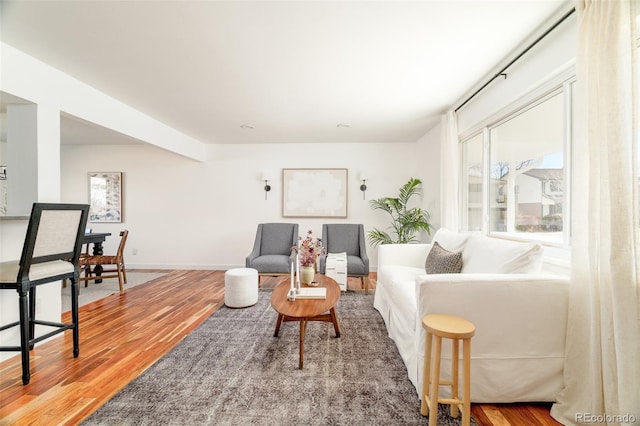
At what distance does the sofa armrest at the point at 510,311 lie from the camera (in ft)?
5.05

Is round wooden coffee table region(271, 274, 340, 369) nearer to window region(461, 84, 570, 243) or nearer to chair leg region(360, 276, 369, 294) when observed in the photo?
chair leg region(360, 276, 369, 294)

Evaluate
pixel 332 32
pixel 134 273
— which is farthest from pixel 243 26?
pixel 134 273

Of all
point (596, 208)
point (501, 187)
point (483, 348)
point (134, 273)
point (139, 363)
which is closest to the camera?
point (596, 208)

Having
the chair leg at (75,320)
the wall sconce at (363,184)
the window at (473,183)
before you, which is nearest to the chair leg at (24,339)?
the chair leg at (75,320)

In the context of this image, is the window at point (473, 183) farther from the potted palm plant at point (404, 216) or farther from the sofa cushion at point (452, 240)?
the potted palm plant at point (404, 216)

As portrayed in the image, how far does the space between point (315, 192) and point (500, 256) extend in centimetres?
341

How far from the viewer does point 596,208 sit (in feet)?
4.50

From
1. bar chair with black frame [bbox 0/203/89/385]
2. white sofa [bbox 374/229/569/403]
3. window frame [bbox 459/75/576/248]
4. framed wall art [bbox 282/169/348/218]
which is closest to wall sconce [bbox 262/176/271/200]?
framed wall art [bbox 282/169/348/218]

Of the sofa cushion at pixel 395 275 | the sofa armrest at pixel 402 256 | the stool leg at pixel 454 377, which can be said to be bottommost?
the stool leg at pixel 454 377

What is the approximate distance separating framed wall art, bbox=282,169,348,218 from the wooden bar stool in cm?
353

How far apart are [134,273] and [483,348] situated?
5227 mm

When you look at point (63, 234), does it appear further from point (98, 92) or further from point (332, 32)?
point (332, 32)

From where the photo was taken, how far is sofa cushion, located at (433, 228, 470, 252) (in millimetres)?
2520

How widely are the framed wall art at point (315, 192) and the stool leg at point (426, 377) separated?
3.55 meters
